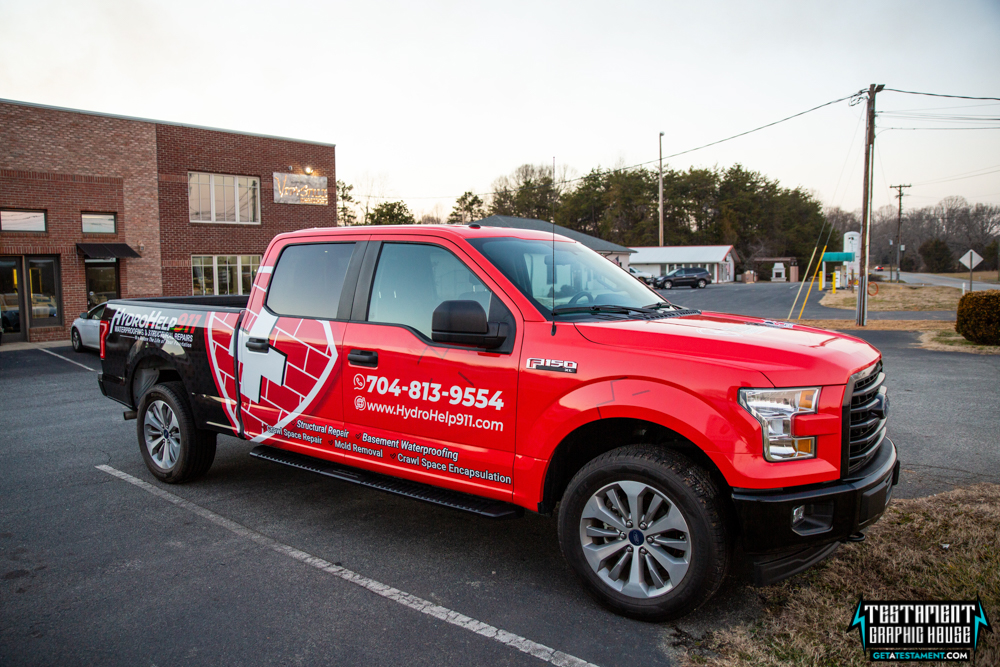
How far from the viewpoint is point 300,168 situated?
28.0 m

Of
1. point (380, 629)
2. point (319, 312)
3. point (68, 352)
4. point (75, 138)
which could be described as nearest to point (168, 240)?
point (75, 138)

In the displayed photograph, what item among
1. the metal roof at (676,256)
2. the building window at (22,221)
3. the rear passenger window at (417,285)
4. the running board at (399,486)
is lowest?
the running board at (399,486)

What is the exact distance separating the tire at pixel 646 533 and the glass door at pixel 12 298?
24398 millimetres

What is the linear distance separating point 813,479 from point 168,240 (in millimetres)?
26462

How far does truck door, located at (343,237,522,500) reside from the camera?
362cm

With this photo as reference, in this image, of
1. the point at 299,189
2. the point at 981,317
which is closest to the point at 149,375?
the point at 981,317

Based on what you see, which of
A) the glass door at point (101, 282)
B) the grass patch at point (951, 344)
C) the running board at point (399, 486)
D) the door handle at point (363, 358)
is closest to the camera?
the running board at point (399, 486)

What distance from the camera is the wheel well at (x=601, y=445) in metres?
3.35

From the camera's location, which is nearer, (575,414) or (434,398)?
(575,414)

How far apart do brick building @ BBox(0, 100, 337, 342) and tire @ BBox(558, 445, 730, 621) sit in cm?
2448

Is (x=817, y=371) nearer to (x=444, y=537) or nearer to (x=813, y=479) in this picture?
(x=813, y=479)

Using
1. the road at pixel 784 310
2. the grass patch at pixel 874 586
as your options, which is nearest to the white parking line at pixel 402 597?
the grass patch at pixel 874 586

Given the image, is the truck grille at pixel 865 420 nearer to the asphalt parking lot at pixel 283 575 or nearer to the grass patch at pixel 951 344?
the asphalt parking lot at pixel 283 575

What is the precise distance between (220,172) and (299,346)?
80.4 feet
